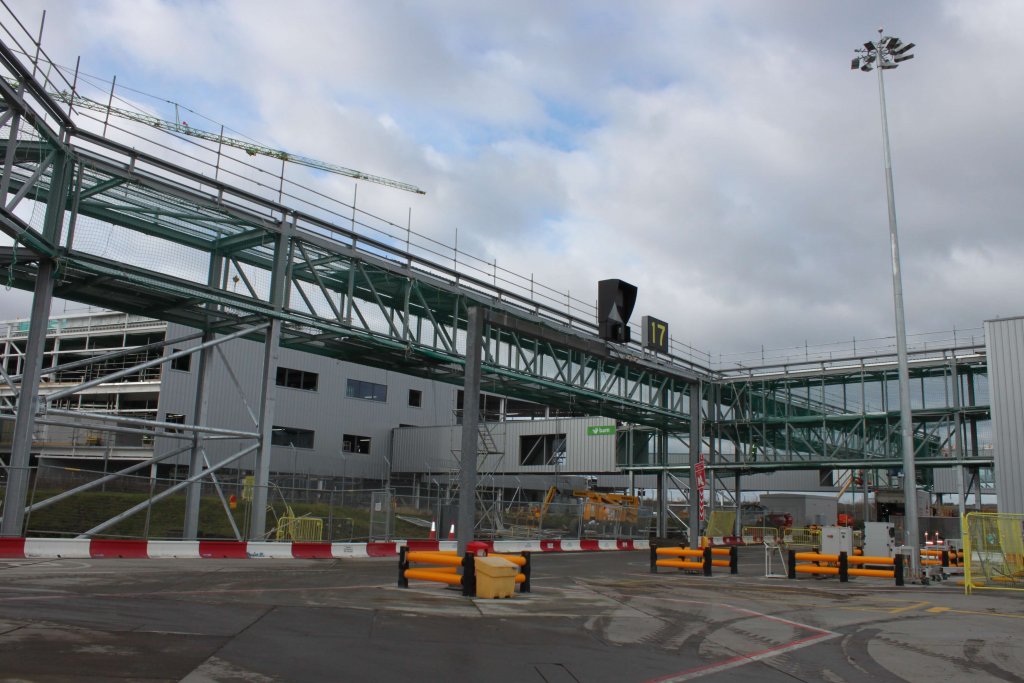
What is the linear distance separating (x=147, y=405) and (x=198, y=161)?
43.9 meters

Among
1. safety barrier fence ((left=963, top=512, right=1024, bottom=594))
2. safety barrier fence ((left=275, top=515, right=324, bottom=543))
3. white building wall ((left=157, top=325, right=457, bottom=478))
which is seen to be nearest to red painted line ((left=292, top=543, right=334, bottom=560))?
safety barrier fence ((left=275, top=515, right=324, bottom=543))

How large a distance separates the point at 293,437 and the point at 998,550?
42.6 metres

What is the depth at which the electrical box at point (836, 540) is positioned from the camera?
24266 mm

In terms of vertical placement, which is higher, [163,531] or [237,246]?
[237,246]

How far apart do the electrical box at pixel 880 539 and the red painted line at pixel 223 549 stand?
59.4 feet

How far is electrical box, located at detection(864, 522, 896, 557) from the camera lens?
77.0 ft

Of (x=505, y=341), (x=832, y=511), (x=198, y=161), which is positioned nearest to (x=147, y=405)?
(x=505, y=341)

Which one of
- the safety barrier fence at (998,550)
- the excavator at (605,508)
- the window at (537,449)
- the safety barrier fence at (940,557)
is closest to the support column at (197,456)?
the excavator at (605,508)

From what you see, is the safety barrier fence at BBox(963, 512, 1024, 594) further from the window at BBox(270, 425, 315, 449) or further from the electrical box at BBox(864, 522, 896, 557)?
the window at BBox(270, 425, 315, 449)

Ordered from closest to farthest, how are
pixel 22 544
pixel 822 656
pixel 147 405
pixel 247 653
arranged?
pixel 247 653, pixel 822 656, pixel 22 544, pixel 147 405

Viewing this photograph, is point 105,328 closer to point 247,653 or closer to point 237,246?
point 237,246

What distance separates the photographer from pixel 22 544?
59.8 feet

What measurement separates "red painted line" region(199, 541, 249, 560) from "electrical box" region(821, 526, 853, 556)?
17059 millimetres

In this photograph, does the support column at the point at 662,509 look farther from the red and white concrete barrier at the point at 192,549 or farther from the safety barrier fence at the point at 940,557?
the red and white concrete barrier at the point at 192,549
